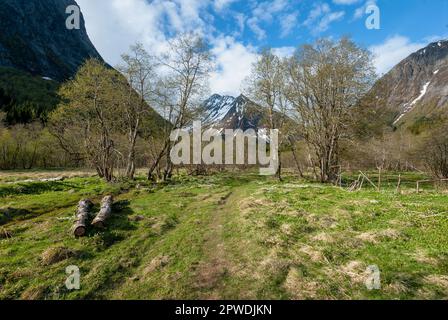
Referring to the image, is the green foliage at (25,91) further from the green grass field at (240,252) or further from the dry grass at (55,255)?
the dry grass at (55,255)

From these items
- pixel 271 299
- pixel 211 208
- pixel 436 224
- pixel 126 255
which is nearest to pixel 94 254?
pixel 126 255

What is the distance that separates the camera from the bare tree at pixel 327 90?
3544 cm

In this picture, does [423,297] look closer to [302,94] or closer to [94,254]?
[94,254]

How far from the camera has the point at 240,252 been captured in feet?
40.0

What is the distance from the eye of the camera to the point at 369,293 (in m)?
8.36

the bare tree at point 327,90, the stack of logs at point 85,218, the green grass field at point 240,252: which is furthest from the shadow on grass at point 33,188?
the bare tree at point 327,90

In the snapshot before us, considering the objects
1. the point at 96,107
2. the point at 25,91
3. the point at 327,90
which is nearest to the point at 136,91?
the point at 96,107

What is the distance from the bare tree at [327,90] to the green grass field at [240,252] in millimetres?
18531

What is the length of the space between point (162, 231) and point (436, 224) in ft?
43.2

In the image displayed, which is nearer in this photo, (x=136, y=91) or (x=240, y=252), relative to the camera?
(x=240, y=252)

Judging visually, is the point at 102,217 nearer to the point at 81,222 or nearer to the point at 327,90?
the point at 81,222

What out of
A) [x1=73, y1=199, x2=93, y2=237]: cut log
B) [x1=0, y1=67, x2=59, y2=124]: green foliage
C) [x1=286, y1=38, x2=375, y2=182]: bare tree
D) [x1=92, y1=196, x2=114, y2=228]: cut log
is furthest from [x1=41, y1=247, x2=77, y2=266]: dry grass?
[x1=0, y1=67, x2=59, y2=124]: green foliage

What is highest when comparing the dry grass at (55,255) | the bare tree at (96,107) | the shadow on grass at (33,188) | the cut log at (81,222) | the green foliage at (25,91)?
the green foliage at (25,91)

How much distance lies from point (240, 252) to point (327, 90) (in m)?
31.2
